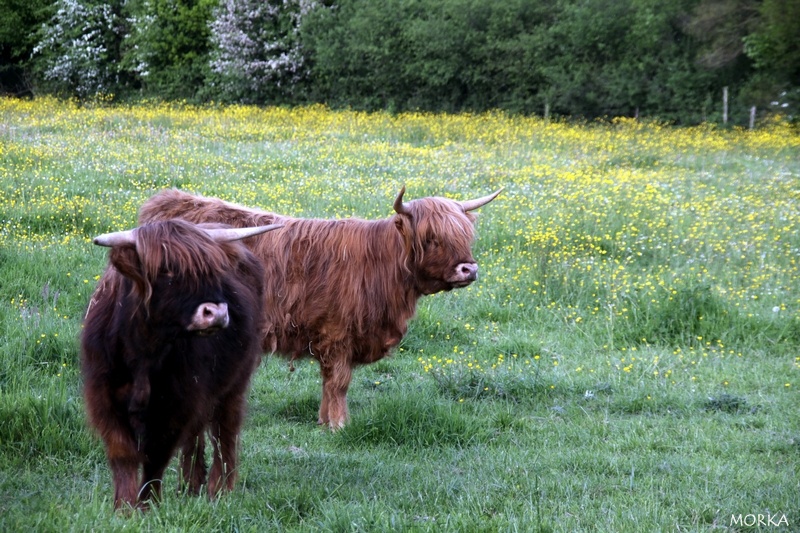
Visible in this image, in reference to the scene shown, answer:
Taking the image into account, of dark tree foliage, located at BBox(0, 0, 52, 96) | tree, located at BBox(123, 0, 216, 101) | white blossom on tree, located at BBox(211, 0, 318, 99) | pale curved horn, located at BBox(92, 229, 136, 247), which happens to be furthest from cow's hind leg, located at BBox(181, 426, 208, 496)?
dark tree foliage, located at BBox(0, 0, 52, 96)

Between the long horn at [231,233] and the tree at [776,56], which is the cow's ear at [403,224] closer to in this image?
the long horn at [231,233]

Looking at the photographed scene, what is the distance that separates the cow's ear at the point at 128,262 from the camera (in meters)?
3.79

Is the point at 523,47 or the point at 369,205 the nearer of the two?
the point at 369,205

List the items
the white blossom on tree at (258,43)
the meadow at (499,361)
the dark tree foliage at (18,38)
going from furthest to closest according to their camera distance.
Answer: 1. the dark tree foliage at (18,38)
2. the white blossom on tree at (258,43)
3. the meadow at (499,361)

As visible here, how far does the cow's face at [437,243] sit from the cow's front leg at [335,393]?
83 cm

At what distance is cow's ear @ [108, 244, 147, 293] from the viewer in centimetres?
379

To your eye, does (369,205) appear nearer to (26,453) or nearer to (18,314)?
(18,314)

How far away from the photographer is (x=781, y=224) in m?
11.5

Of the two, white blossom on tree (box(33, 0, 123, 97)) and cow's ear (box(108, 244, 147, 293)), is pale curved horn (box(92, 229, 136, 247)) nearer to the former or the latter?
cow's ear (box(108, 244, 147, 293))

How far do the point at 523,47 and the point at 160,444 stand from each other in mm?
24847

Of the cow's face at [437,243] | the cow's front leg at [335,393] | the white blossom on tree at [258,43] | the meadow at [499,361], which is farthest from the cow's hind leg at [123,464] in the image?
the white blossom on tree at [258,43]

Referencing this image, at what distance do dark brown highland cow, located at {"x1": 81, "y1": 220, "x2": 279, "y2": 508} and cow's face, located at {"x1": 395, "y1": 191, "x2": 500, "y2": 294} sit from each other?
2.00m

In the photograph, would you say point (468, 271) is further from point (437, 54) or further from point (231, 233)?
point (437, 54)

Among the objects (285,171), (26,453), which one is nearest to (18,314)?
(26,453)
